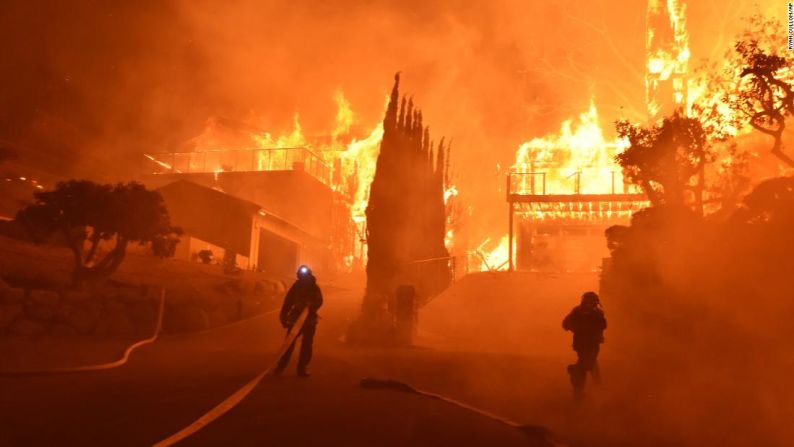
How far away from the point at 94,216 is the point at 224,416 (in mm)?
11659

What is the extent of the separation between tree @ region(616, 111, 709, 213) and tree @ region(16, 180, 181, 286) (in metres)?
13.2

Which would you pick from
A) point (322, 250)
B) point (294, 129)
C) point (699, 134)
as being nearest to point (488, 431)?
point (699, 134)

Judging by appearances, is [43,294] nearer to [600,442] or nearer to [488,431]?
[488,431]

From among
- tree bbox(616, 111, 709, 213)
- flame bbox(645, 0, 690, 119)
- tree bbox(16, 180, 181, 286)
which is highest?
flame bbox(645, 0, 690, 119)

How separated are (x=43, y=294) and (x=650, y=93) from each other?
1329 inches

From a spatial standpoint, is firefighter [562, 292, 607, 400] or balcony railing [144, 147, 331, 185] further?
balcony railing [144, 147, 331, 185]

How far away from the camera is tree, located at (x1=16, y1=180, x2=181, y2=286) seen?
55.0ft

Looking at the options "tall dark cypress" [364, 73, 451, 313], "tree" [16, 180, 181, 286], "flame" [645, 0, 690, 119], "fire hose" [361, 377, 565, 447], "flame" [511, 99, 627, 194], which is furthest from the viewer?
"flame" [645, 0, 690, 119]

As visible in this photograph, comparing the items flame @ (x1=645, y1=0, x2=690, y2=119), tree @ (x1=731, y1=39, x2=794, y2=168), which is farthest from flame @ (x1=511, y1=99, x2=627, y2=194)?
tree @ (x1=731, y1=39, x2=794, y2=168)

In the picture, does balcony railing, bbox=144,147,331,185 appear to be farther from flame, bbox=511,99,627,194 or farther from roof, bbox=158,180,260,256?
flame, bbox=511,99,627,194

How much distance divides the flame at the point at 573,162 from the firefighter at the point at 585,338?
19.5 metres

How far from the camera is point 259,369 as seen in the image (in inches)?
445

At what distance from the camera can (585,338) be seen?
33.9 ft

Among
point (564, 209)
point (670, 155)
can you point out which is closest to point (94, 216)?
point (670, 155)
